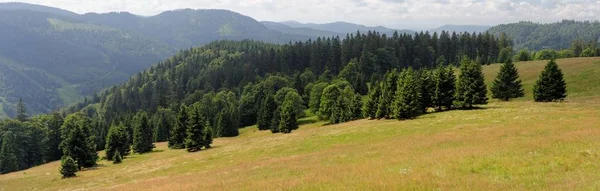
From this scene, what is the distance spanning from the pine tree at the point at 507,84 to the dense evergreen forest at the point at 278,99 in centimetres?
32

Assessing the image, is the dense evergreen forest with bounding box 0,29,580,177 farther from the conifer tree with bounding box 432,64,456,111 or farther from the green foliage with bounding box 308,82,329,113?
the green foliage with bounding box 308,82,329,113

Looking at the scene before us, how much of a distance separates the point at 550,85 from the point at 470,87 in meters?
13.9

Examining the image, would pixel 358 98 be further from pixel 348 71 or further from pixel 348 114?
pixel 348 71

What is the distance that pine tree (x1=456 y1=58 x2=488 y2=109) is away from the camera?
5675cm

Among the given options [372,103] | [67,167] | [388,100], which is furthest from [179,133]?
[388,100]

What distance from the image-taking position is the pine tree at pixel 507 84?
68812 mm

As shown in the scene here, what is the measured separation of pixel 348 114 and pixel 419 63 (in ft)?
302

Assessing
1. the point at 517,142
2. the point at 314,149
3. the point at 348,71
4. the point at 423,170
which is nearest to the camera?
the point at 423,170

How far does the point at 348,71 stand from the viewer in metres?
154

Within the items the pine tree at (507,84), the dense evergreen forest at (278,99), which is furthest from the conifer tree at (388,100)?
the pine tree at (507,84)

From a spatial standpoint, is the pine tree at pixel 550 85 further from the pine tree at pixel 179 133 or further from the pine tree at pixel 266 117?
the pine tree at pixel 266 117

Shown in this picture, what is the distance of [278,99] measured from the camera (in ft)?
422

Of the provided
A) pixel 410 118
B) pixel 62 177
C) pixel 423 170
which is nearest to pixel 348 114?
pixel 410 118

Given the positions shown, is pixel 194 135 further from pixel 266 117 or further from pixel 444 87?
pixel 266 117
